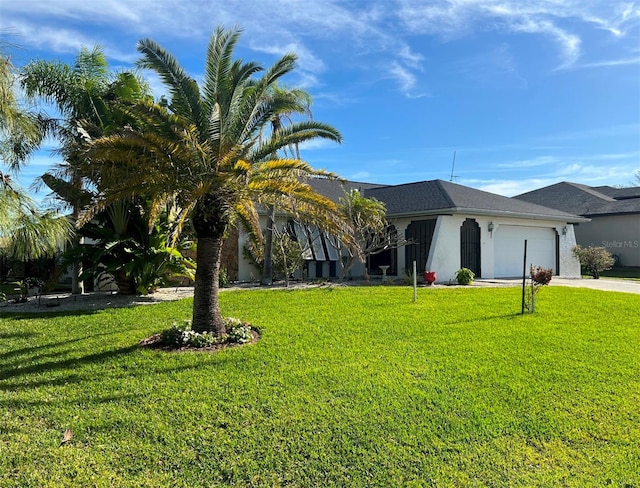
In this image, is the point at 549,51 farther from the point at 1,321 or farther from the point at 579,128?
the point at 1,321

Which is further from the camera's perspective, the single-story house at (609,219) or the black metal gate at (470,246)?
the single-story house at (609,219)

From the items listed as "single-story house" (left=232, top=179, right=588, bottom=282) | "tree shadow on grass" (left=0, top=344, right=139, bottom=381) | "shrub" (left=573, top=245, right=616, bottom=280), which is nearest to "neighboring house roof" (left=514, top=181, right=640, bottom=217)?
"shrub" (left=573, top=245, right=616, bottom=280)

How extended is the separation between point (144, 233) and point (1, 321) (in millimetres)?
4617

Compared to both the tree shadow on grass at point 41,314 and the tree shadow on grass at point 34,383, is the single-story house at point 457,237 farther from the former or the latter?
the tree shadow on grass at point 34,383

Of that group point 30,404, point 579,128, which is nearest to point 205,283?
point 30,404

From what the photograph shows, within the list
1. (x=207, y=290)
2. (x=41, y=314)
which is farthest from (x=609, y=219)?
(x=41, y=314)

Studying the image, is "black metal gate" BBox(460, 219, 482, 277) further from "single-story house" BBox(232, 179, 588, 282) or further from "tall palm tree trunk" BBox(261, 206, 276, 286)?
"tall palm tree trunk" BBox(261, 206, 276, 286)

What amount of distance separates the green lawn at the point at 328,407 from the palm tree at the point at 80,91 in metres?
6.67

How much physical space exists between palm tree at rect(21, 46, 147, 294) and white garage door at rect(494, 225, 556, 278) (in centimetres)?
1772

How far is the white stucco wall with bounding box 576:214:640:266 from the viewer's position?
30.8 metres

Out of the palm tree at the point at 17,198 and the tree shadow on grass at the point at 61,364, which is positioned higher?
the palm tree at the point at 17,198

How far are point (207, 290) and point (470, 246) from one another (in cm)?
1612

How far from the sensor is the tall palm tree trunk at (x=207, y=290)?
8597 mm

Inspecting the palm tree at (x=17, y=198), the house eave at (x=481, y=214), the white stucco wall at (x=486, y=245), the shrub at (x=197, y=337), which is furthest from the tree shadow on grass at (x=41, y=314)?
the house eave at (x=481, y=214)
